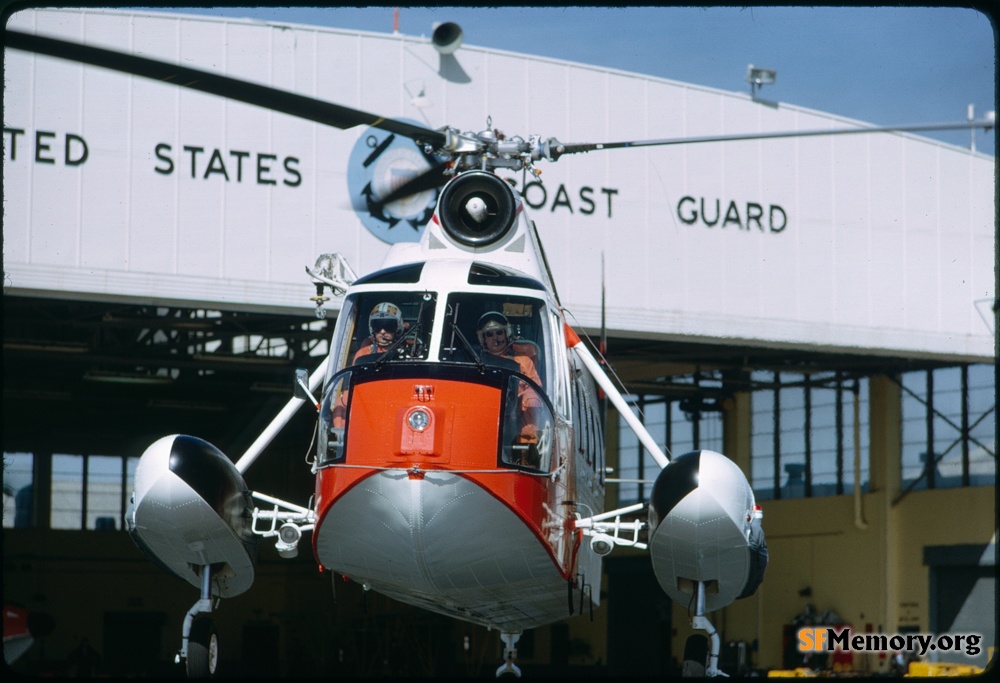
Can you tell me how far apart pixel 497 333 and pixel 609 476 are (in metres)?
22.3

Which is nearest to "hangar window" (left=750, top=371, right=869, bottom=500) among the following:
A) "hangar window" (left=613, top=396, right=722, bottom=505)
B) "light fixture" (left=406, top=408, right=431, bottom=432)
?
"hangar window" (left=613, top=396, right=722, bottom=505)

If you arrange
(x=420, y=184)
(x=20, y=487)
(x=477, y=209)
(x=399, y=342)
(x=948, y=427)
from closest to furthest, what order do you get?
(x=399, y=342)
(x=477, y=209)
(x=420, y=184)
(x=948, y=427)
(x=20, y=487)

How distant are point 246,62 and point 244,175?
5.03 ft

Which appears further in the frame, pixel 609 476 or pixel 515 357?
pixel 609 476

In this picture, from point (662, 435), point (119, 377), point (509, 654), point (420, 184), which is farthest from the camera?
point (662, 435)

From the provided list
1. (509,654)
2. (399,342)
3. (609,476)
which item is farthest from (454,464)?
(609,476)

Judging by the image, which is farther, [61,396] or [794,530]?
[61,396]

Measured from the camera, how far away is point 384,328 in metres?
8.52

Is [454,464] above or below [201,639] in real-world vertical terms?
above

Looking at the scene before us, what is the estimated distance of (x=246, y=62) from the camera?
16031mm

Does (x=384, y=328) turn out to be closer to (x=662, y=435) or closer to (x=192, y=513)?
(x=192, y=513)

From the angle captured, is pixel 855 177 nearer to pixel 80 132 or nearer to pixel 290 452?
pixel 80 132

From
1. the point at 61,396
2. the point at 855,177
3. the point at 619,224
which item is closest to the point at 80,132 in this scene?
the point at 619,224

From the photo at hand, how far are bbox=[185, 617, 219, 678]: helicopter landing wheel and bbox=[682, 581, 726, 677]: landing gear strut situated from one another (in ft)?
12.0
